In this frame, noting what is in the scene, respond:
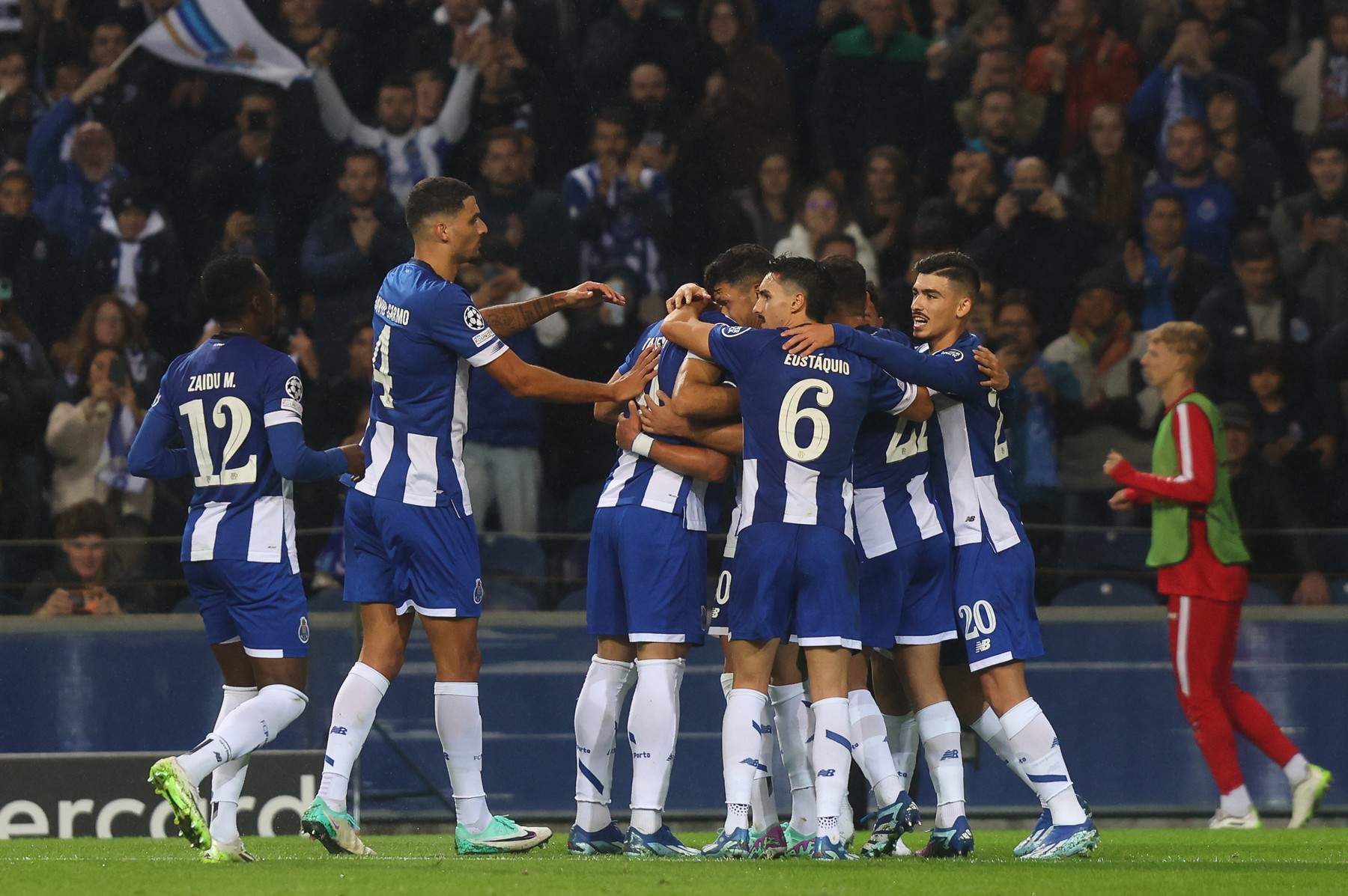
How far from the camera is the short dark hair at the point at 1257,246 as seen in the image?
10.6 metres

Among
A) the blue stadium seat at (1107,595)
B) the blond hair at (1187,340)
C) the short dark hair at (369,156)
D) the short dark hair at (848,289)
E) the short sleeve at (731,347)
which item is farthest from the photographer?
the short dark hair at (369,156)

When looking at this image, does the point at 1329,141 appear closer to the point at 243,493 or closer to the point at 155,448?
the point at 243,493

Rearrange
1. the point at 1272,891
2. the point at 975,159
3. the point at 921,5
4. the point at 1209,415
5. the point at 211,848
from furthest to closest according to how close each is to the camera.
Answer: the point at 921,5
the point at 975,159
the point at 1209,415
the point at 211,848
the point at 1272,891

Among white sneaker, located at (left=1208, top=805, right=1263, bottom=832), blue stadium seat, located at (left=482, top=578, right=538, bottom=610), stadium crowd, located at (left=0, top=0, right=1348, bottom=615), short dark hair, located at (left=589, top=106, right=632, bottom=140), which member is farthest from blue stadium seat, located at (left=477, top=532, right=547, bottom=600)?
short dark hair, located at (left=589, top=106, right=632, bottom=140)

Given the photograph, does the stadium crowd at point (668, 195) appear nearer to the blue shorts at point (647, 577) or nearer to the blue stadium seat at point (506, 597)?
the blue stadium seat at point (506, 597)

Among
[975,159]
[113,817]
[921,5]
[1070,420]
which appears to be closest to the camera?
[113,817]

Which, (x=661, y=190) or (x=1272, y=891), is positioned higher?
(x=661, y=190)

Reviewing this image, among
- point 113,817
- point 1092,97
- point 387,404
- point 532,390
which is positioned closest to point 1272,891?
point 532,390

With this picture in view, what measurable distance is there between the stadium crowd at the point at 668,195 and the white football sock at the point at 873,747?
161 inches

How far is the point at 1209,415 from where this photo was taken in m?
8.30

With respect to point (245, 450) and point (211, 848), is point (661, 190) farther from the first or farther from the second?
point (211, 848)

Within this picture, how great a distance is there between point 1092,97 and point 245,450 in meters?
7.43

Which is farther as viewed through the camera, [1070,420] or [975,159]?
[975,159]

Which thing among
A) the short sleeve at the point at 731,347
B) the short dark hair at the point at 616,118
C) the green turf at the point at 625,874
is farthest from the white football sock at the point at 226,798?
the short dark hair at the point at 616,118
